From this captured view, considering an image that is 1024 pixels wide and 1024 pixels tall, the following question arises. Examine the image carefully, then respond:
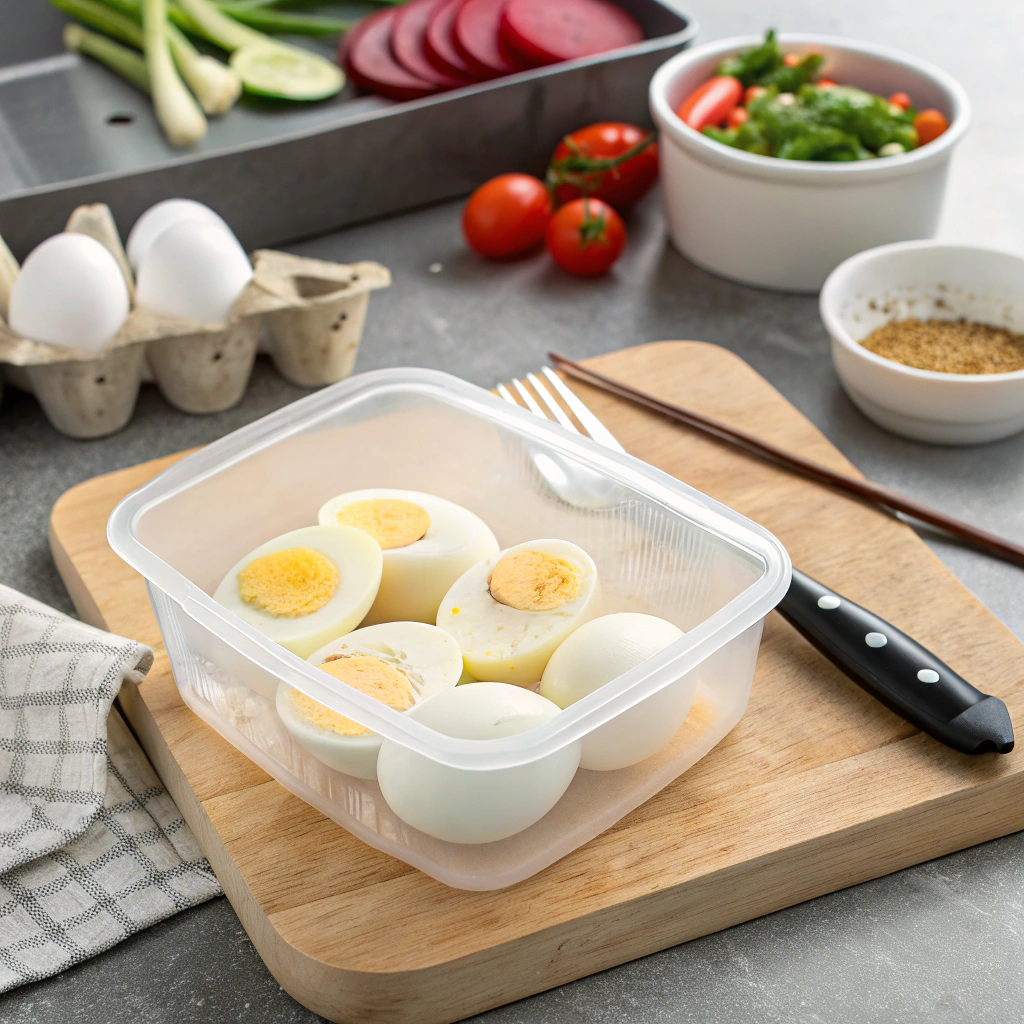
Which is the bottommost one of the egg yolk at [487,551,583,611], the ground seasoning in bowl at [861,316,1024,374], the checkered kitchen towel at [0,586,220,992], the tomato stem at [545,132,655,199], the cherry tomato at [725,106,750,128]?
the checkered kitchen towel at [0,586,220,992]

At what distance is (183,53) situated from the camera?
1977 mm

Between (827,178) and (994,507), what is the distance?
53 centimetres

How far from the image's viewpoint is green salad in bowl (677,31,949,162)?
1.67 meters

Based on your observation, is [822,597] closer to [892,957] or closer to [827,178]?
[892,957]

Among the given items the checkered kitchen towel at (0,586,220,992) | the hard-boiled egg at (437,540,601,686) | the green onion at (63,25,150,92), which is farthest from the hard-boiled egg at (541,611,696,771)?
the green onion at (63,25,150,92)

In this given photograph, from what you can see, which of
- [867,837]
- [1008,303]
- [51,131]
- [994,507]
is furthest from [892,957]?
[51,131]

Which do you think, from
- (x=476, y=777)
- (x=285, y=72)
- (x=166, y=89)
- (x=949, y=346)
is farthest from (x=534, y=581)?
(x=285, y=72)

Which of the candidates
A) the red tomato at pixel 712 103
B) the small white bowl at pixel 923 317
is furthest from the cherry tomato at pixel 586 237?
the small white bowl at pixel 923 317

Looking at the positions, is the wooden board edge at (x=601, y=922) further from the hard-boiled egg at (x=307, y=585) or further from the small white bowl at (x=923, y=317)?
the small white bowl at (x=923, y=317)

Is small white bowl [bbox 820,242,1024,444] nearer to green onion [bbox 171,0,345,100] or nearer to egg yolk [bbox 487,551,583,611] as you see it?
egg yolk [bbox 487,551,583,611]

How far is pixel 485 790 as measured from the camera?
2.70 ft

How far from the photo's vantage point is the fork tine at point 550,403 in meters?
1.36

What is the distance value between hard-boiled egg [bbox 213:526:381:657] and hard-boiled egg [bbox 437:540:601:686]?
8 cm

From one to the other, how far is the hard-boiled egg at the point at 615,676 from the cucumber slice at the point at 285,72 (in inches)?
53.8
